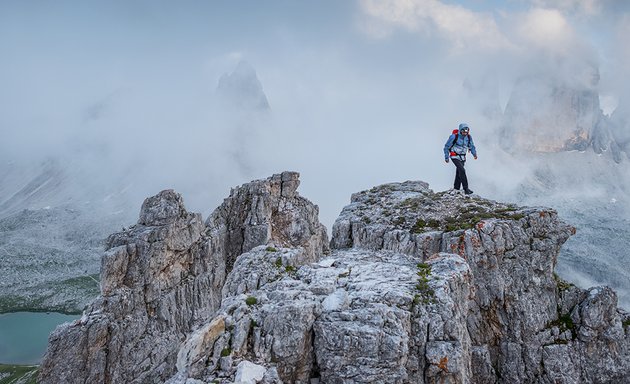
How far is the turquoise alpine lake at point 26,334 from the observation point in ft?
456

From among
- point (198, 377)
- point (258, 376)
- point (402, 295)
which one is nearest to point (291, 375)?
point (258, 376)

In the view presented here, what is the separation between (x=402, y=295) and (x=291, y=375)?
524cm

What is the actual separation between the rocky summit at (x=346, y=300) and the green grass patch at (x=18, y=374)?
77.5 meters

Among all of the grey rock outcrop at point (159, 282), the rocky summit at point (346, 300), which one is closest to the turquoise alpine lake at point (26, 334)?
the grey rock outcrop at point (159, 282)

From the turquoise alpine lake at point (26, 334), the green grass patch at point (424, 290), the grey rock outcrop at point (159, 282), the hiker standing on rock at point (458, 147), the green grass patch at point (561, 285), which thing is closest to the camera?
the green grass patch at point (424, 290)

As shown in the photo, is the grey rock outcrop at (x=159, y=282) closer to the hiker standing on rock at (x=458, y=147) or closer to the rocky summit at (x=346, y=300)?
the rocky summit at (x=346, y=300)

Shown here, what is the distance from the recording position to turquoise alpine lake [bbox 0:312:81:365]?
138875mm

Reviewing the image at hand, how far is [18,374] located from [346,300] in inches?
5661

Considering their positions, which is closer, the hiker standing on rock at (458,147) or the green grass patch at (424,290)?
the green grass patch at (424,290)

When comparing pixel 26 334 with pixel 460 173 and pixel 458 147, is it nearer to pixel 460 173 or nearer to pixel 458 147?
pixel 460 173

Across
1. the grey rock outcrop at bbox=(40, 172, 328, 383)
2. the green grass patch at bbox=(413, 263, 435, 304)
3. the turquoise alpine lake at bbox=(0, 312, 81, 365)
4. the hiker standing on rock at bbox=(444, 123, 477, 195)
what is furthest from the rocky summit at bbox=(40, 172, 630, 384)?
the turquoise alpine lake at bbox=(0, 312, 81, 365)

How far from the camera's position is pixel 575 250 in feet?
599

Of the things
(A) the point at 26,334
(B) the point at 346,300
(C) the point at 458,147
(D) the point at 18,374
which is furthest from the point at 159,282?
(A) the point at 26,334

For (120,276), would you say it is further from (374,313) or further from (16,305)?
(16,305)
